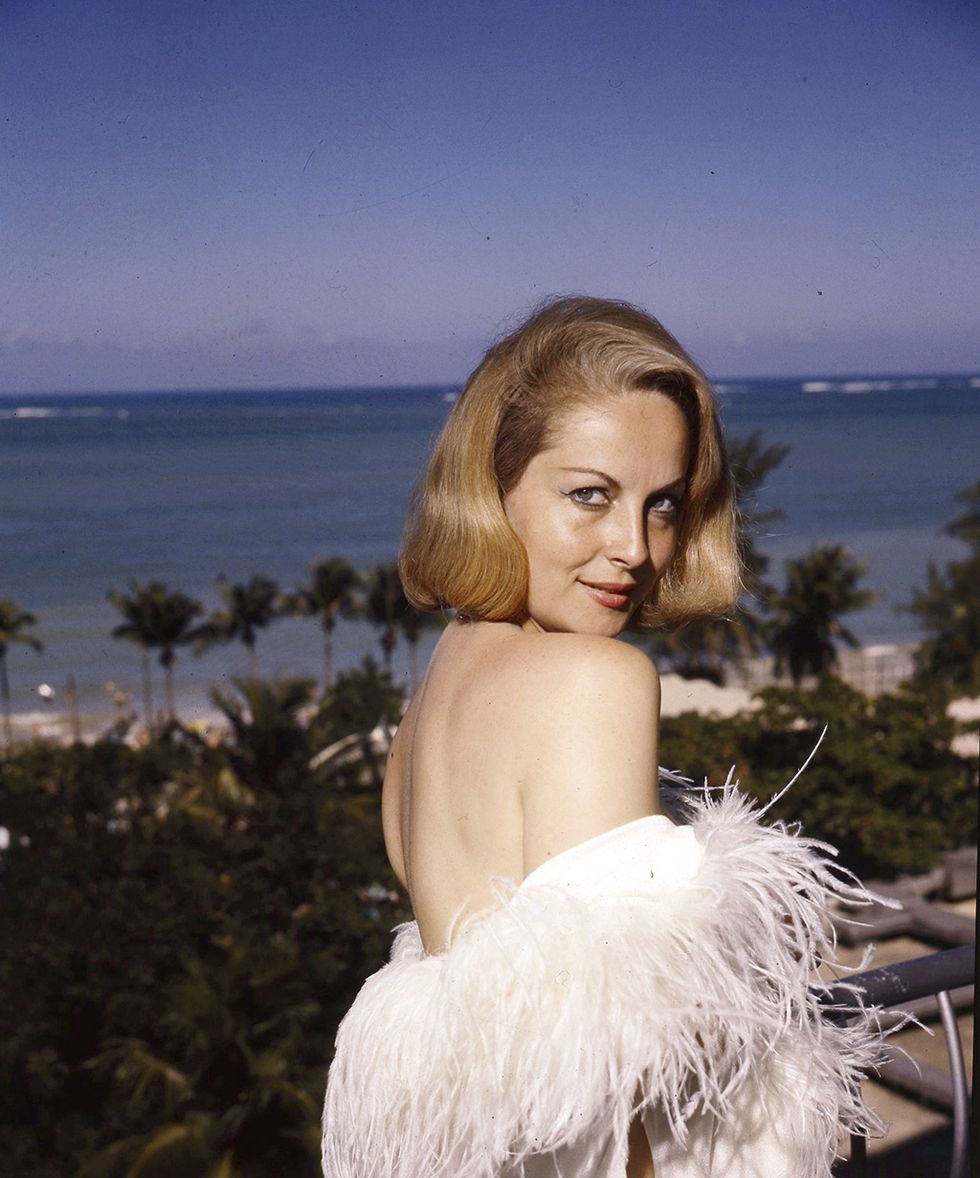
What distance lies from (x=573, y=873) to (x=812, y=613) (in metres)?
22.7

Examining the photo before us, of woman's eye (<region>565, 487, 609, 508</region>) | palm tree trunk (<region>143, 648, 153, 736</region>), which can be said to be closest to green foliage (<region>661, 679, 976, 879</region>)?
woman's eye (<region>565, 487, 609, 508</region>)

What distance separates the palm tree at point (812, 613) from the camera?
23.0 metres

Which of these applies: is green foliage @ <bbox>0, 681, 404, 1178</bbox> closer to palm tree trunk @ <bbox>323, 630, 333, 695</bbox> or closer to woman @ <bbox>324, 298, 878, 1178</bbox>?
woman @ <bbox>324, 298, 878, 1178</bbox>

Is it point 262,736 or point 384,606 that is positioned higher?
point 262,736

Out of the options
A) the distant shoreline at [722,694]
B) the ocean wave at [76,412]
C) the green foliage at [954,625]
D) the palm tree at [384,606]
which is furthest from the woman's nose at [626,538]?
the ocean wave at [76,412]

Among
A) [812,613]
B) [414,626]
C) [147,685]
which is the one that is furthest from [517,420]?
[147,685]

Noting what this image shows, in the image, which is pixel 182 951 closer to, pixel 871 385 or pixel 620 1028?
pixel 620 1028

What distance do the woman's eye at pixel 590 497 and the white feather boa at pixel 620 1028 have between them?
38cm

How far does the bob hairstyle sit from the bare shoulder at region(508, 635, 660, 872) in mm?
214

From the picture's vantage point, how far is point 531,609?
143cm

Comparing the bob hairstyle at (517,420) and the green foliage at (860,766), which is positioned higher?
the bob hairstyle at (517,420)

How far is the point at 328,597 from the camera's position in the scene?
25156 mm

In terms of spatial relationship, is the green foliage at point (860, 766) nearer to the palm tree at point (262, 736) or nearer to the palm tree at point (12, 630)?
the palm tree at point (262, 736)

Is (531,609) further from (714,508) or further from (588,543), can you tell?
(714,508)
